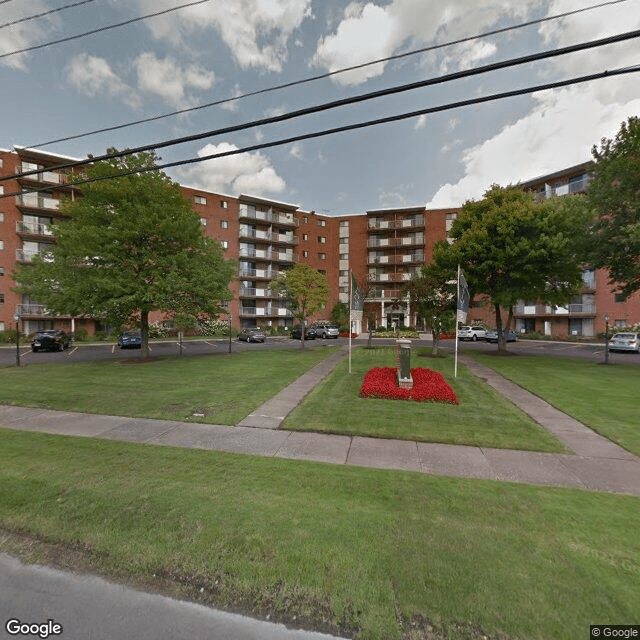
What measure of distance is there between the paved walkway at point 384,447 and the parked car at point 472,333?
28370 mm

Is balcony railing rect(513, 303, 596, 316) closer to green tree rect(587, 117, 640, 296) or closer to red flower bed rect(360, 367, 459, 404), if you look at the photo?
green tree rect(587, 117, 640, 296)

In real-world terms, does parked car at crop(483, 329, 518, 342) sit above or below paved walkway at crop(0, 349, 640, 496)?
above

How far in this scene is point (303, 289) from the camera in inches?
904

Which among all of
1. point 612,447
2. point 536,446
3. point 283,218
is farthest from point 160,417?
point 283,218

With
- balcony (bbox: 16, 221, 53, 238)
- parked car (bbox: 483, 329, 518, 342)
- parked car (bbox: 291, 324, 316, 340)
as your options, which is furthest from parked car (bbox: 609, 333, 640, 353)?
balcony (bbox: 16, 221, 53, 238)

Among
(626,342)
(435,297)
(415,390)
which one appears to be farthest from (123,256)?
(626,342)

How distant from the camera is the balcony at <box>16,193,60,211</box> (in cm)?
2950

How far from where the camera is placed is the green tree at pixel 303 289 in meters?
23.0

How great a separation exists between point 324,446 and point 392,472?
146cm

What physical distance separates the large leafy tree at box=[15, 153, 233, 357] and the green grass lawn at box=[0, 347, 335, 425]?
10.4 feet

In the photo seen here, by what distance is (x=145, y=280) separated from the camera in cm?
1656

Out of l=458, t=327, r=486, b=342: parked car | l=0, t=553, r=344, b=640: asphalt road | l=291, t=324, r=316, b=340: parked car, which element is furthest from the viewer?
l=458, t=327, r=486, b=342: parked car

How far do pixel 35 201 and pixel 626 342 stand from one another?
173ft

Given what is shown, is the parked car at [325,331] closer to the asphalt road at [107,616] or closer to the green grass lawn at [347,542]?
the green grass lawn at [347,542]
